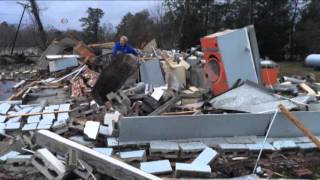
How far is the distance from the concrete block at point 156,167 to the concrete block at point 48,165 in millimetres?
1059

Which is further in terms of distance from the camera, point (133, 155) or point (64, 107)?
point (64, 107)

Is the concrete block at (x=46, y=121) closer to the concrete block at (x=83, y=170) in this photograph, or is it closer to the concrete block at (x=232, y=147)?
Answer: the concrete block at (x=83, y=170)

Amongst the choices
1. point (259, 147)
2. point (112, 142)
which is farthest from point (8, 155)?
point (259, 147)

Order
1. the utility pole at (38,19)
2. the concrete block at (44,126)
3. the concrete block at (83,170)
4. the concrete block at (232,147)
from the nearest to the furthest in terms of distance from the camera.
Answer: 1. the concrete block at (83,170)
2. the concrete block at (232,147)
3. the concrete block at (44,126)
4. the utility pole at (38,19)

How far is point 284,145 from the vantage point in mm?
7039

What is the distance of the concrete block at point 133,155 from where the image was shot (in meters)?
6.42

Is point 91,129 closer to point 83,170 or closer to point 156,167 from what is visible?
point 156,167

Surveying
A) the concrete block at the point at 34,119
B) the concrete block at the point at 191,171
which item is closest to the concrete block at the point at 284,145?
the concrete block at the point at 191,171

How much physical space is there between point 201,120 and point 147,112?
155 cm

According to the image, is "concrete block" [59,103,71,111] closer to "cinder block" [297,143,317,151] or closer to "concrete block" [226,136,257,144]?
"concrete block" [226,136,257,144]

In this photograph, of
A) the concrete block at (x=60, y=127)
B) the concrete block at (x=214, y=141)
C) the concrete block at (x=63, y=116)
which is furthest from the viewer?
the concrete block at (x=63, y=116)

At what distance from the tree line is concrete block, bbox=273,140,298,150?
26.1 metres

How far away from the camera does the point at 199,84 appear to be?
1141cm

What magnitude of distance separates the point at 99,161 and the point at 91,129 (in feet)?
7.05
